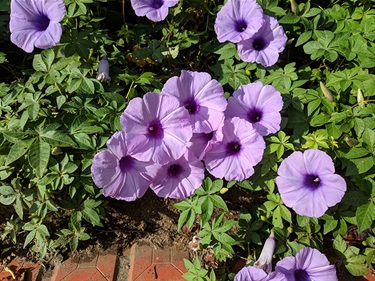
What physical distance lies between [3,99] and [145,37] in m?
1.01

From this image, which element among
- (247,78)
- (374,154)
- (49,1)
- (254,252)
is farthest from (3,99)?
(374,154)

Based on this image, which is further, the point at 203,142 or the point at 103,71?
the point at 103,71

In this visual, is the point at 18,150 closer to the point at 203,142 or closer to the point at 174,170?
the point at 174,170

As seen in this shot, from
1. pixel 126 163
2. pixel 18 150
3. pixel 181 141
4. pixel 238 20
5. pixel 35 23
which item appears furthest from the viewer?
pixel 238 20

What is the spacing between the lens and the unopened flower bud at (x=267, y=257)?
2066mm

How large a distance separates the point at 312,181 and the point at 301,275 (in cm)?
46

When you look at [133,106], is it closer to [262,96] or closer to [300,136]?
[262,96]

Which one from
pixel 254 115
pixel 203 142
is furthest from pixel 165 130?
pixel 254 115

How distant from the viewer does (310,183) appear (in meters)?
2.03

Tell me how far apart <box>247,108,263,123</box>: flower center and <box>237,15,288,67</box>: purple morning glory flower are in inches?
14.7

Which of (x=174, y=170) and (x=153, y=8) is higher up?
(x=153, y=8)

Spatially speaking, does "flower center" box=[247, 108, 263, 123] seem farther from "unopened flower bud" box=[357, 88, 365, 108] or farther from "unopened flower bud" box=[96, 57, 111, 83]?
"unopened flower bud" box=[96, 57, 111, 83]

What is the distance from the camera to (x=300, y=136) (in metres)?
2.24

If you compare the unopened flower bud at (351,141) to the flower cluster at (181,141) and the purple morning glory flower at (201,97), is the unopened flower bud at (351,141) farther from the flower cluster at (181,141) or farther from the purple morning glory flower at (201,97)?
the purple morning glory flower at (201,97)
